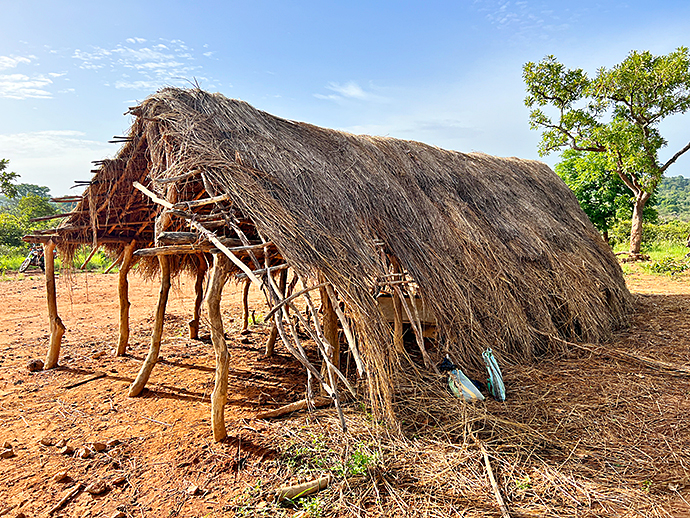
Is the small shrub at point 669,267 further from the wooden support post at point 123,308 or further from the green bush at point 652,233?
the wooden support post at point 123,308

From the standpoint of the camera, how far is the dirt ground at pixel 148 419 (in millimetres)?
2980

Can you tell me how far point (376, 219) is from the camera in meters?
4.77

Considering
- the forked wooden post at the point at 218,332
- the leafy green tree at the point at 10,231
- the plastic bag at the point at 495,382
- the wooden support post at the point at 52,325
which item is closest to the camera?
the forked wooden post at the point at 218,332

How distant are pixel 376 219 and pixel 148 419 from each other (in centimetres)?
331

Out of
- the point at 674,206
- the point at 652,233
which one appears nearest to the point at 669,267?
the point at 652,233

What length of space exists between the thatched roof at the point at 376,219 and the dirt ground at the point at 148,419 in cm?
103

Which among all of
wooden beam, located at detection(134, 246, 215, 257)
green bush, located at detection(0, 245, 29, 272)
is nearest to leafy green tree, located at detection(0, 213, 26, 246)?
green bush, located at detection(0, 245, 29, 272)

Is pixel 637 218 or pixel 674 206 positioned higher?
pixel 674 206

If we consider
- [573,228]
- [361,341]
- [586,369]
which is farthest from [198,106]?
[573,228]

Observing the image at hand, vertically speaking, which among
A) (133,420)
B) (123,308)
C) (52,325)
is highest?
(123,308)

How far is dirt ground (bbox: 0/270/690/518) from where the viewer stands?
298cm

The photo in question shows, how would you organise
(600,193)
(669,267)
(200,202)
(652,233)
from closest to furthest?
(200,202) → (669,267) → (600,193) → (652,233)

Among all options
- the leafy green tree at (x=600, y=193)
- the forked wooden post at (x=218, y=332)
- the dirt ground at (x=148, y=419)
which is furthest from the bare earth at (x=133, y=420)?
the leafy green tree at (x=600, y=193)

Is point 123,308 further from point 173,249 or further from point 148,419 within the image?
point 173,249
